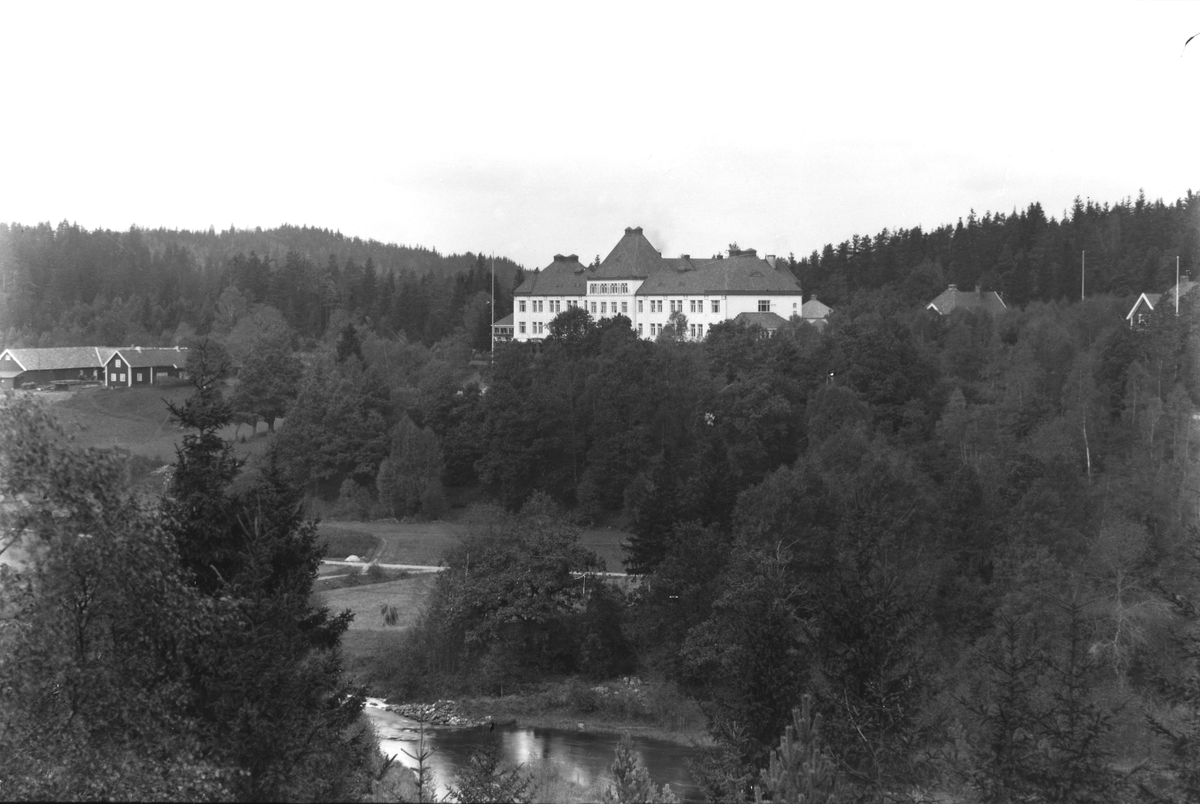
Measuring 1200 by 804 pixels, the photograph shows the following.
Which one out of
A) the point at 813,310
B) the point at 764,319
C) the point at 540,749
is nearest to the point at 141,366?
the point at 764,319

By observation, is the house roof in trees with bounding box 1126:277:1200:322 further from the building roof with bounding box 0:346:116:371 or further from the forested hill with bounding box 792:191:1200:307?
the building roof with bounding box 0:346:116:371

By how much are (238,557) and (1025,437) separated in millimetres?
27437

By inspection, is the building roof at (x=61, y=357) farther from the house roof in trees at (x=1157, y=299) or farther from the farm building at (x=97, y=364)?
the house roof in trees at (x=1157, y=299)

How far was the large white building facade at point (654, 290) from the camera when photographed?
48.8m

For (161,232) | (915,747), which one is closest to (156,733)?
(915,747)

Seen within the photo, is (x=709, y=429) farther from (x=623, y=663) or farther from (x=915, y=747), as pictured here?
(x=915, y=747)

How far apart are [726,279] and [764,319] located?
3.05m

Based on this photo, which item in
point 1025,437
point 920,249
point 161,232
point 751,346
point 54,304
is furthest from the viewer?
point 161,232

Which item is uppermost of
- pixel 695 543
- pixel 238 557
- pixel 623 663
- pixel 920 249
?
pixel 920 249

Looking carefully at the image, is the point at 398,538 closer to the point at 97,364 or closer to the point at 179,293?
the point at 97,364

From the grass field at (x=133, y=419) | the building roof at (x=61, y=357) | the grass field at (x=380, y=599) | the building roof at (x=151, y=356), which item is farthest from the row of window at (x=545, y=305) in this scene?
the grass field at (x=380, y=599)

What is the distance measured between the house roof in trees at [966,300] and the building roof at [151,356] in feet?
101

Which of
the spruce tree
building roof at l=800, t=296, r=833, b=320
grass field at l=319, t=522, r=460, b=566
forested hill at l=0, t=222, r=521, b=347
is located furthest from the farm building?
building roof at l=800, t=296, r=833, b=320

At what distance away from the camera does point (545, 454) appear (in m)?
38.3
